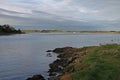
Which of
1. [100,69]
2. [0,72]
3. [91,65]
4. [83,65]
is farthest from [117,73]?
[0,72]

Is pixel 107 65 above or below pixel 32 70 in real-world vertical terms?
above

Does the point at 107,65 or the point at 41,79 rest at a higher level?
the point at 107,65

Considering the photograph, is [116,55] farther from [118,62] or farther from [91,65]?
[91,65]

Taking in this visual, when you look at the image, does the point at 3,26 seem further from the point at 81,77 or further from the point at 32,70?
the point at 81,77

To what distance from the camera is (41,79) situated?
89.3 ft

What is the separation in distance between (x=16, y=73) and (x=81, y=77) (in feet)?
48.6

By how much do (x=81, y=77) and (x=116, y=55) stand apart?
1104 centimetres

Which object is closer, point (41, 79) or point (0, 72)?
point (41, 79)

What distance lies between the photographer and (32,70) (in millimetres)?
37625

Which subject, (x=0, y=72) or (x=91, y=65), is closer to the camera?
(x=91, y=65)

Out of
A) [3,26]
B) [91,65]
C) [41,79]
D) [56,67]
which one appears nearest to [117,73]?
[91,65]

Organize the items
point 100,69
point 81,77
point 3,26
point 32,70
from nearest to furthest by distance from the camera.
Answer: point 81,77
point 100,69
point 32,70
point 3,26

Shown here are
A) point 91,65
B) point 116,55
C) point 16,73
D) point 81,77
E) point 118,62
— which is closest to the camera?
point 81,77

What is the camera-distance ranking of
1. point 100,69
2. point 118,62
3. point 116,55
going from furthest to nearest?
point 116,55, point 118,62, point 100,69
